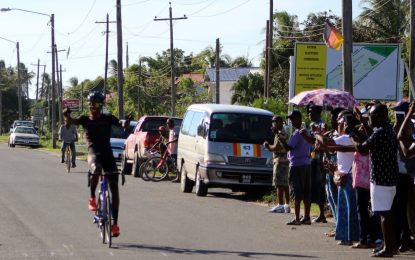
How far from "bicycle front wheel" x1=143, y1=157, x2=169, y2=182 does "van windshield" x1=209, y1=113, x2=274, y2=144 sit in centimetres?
536

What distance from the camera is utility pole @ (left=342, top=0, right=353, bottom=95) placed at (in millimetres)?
17688

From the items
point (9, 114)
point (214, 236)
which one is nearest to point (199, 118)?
point (214, 236)

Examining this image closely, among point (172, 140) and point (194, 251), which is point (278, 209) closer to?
point (194, 251)

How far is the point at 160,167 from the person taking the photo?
2425 centimetres

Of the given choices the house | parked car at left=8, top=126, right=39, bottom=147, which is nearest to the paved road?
parked car at left=8, top=126, right=39, bottom=147

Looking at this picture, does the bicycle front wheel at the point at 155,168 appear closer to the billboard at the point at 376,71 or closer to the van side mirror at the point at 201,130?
the van side mirror at the point at 201,130

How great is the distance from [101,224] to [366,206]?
11.6 feet

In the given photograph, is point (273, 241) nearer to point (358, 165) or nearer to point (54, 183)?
point (358, 165)

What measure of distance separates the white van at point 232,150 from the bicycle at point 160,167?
445 centimetres

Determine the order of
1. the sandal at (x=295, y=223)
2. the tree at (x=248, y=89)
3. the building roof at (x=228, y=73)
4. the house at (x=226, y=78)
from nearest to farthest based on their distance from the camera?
the sandal at (x=295, y=223) < the tree at (x=248, y=89) < the house at (x=226, y=78) < the building roof at (x=228, y=73)

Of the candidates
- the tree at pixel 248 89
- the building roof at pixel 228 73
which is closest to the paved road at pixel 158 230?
the tree at pixel 248 89

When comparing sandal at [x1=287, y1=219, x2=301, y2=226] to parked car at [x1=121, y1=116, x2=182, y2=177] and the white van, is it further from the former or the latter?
parked car at [x1=121, y1=116, x2=182, y2=177]

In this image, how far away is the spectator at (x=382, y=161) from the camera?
33.8 ft

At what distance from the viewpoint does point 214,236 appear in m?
12.6
